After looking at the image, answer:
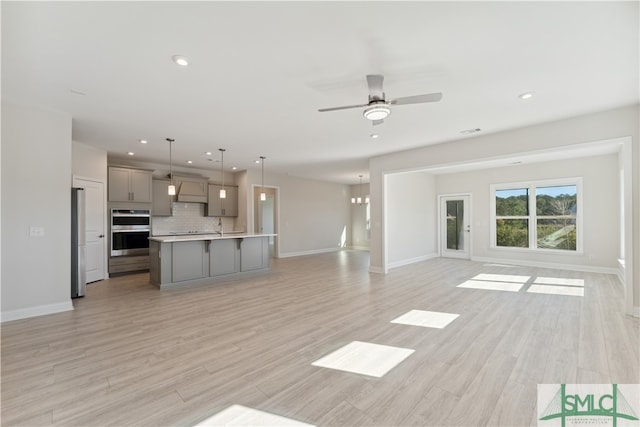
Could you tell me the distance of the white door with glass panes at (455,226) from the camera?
8531 millimetres

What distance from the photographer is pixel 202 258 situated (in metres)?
5.68

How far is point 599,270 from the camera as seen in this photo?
636cm

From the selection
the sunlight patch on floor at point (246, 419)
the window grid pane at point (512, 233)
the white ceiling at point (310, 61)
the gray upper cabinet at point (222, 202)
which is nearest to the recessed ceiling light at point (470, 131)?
the white ceiling at point (310, 61)

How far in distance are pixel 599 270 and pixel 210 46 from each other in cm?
881

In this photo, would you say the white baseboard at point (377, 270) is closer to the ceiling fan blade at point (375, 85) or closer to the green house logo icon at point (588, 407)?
the green house logo icon at point (588, 407)

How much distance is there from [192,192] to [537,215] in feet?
30.8

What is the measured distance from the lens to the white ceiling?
2.03m

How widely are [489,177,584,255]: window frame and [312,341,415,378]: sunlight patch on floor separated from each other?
665 cm

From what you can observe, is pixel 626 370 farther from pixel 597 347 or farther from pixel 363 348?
pixel 363 348

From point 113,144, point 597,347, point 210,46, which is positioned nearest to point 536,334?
point 597,347

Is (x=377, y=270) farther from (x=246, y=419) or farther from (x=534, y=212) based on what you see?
(x=246, y=419)

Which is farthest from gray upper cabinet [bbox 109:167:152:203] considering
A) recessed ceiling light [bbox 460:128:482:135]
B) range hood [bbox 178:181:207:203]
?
recessed ceiling light [bbox 460:128:482:135]

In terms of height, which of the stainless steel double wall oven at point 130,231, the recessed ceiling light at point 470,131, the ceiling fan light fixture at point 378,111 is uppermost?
the recessed ceiling light at point 470,131

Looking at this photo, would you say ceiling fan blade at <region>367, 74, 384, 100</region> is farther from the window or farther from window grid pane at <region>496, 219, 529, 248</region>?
window grid pane at <region>496, 219, 529, 248</region>
